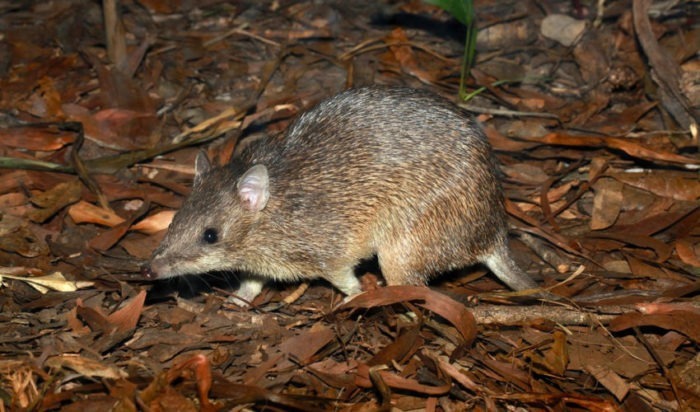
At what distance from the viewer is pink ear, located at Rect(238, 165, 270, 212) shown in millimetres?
5727

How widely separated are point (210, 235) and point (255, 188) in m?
0.45

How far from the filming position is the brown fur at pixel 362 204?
18.8 feet

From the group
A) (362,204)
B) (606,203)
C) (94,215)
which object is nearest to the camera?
(362,204)

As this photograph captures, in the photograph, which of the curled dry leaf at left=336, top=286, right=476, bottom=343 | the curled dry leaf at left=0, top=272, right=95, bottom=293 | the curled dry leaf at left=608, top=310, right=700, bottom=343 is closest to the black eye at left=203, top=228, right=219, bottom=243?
the curled dry leaf at left=0, top=272, right=95, bottom=293

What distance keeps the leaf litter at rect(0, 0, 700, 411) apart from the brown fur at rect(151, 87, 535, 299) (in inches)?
12.3

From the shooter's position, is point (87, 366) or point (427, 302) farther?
point (427, 302)

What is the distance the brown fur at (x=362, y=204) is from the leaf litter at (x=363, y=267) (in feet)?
1.02

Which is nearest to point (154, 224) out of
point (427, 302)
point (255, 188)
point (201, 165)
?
point (201, 165)

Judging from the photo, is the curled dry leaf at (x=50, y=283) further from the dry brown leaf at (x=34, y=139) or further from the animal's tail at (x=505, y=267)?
the animal's tail at (x=505, y=267)

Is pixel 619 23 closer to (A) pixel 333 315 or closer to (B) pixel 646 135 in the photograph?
(B) pixel 646 135

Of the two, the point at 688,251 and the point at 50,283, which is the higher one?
the point at 50,283

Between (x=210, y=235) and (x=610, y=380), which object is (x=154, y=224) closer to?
(x=210, y=235)

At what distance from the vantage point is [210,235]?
5.81 m

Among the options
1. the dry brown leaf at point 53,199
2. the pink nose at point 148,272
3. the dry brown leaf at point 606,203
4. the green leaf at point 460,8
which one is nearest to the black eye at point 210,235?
the pink nose at point 148,272
